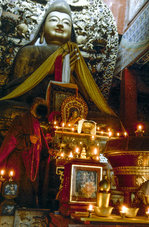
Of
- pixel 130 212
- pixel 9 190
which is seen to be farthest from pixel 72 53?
pixel 130 212

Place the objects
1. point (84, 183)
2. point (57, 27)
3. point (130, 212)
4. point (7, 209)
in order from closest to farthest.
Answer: point (130, 212), point (84, 183), point (7, 209), point (57, 27)

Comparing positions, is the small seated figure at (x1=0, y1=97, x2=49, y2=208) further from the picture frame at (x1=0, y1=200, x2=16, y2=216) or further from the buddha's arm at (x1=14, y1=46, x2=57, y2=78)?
the buddha's arm at (x1=14, y1=46, x2=57, y2=78)

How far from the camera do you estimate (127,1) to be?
6828 millimetres

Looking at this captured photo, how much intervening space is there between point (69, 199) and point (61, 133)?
5.58 feet

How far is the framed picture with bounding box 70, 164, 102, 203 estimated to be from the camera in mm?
2133

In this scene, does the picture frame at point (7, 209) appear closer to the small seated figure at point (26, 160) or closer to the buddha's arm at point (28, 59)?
the small seated figure at point (26, 160)

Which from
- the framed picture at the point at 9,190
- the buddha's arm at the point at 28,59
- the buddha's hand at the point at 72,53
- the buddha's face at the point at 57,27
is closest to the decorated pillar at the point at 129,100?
the buddha's hand at the point at 72,53

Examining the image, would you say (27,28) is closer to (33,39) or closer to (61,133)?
(33,39)

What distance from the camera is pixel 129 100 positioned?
584 cm

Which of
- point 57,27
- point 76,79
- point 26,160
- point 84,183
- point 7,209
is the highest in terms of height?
point 57,27

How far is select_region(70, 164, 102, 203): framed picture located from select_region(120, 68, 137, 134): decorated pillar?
11.6 ft

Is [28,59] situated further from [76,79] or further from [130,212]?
[130,212]

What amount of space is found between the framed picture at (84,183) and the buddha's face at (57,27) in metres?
4.81

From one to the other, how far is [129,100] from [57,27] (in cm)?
271
